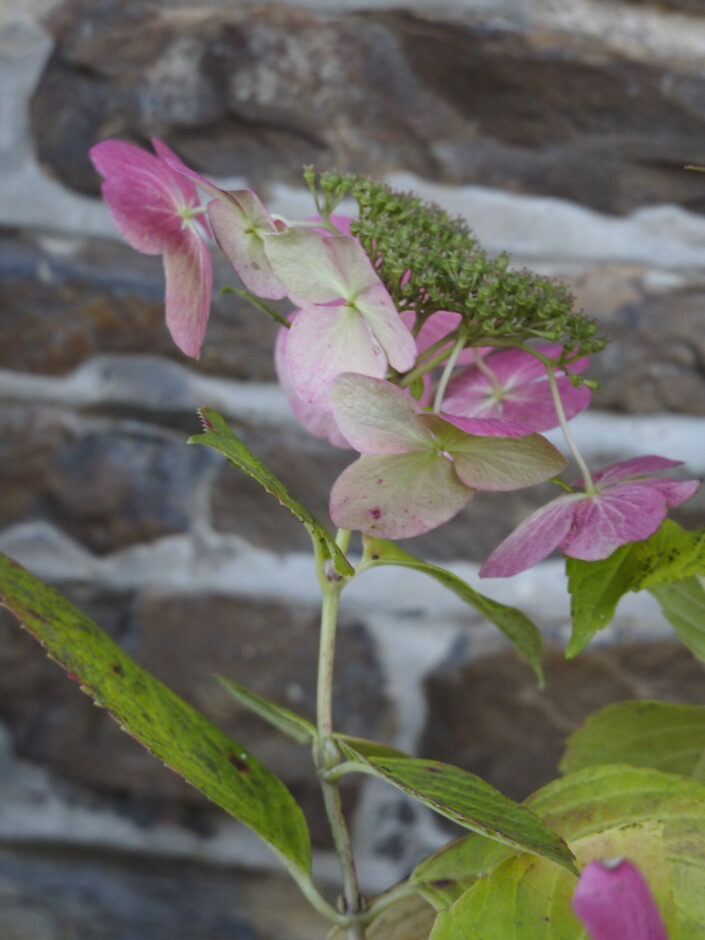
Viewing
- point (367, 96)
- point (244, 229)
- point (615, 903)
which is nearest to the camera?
point (615, 903)

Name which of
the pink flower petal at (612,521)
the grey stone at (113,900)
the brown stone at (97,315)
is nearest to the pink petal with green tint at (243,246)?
the pink flower petal at (612,521)

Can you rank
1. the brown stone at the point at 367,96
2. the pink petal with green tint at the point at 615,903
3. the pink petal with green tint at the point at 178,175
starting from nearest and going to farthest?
the pink petal with green tint at the point at 615,903 → the pink petal with green tint at the point at 178,175 → the brown stone at the point at 367,96

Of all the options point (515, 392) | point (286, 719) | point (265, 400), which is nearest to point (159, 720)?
point (286, 719)

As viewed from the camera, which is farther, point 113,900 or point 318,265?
point 113,900

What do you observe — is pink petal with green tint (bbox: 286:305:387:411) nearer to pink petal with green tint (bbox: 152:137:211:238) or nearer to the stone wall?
pink petal with green tint (bbox: 152:137:211:238)

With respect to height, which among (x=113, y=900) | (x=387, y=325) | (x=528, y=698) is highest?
(x=387, y=325)

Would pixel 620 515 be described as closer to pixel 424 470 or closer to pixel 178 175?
pixel 424 470

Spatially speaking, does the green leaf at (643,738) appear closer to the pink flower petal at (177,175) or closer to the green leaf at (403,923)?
the green leaf at (403,923)
